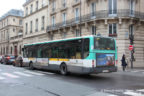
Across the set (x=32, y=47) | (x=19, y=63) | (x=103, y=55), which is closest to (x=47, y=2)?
(x=19, y=63)

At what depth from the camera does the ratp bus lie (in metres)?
11.7

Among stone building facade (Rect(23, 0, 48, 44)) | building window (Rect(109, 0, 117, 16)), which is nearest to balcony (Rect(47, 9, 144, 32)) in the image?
building window (Rect(109, 0, 117, 16))

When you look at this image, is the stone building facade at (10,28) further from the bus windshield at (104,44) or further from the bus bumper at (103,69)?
the bus bumper at (103,69)

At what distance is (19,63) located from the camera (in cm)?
2380

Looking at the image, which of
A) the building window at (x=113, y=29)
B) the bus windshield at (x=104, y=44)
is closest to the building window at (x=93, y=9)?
the building window at (x=113, y=29)

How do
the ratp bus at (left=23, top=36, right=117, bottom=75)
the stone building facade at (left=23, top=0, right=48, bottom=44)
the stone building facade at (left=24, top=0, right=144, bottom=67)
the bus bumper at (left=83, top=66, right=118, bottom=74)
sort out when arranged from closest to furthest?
the bus bumper at (left=83, top=66, right=118, bottom=74), the ratp bus at (left=23, top=36, right=117, bottom=75), the stone building facade at (left=24, top=0, right=144, bottom=67), the stone building facade at (left=23, top=0, right=48, bottom=44)

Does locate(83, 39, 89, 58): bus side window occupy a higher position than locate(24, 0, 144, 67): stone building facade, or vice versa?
locate(24, 0, 144, 67): stone building facade

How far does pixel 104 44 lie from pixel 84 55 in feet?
5.33

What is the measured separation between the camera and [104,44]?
40.7ft

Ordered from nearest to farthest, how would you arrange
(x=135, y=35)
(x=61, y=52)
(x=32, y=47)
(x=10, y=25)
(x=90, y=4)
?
(x=61, y=52)
(x=32, y=47)
(x=135, y=35)
(x=90, y=4)
(x=10, y=25)

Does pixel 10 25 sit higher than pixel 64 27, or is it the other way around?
pixel 10 25

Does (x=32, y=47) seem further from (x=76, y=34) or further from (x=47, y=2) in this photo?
(x=47, y=2)

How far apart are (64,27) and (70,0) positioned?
4885mm

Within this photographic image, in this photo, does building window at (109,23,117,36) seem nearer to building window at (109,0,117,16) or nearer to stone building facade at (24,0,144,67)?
stone building facade at (24,0,144,67)
